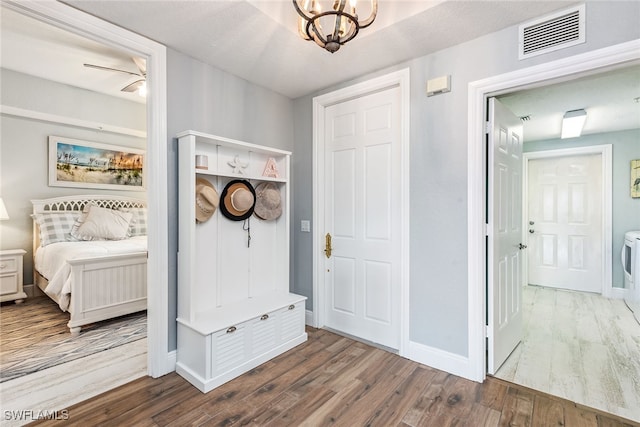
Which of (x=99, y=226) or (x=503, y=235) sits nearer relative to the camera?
(x=503, y=235)

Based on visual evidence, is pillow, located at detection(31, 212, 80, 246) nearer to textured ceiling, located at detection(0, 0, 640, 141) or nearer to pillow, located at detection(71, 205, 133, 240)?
pillow, located at detection(71, 205, 133, 240)

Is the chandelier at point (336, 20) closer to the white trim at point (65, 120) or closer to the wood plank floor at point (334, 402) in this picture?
the wood plank floor at point (334, 402)

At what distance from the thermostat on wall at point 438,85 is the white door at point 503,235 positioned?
13.4 inches

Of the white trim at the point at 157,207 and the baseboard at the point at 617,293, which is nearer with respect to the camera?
the white trim at the point at 157,207

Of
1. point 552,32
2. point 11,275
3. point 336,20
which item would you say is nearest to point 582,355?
point 552,32

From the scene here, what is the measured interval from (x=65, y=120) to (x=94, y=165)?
2.20 feet

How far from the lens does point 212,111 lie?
261cm

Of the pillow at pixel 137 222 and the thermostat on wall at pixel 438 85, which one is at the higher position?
the thermostat on wall at pixel 438 85

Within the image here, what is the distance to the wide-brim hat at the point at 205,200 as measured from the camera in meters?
2.38

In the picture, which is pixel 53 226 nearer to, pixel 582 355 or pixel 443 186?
pixel 443 186

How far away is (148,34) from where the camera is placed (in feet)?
6.98

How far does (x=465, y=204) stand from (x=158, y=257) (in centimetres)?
231


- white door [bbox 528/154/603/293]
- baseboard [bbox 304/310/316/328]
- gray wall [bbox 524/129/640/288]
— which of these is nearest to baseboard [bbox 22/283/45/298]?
baseboard [bbox 304/310/316/328]

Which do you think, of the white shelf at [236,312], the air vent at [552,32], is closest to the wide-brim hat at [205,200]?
the white shelf at [236,312]
